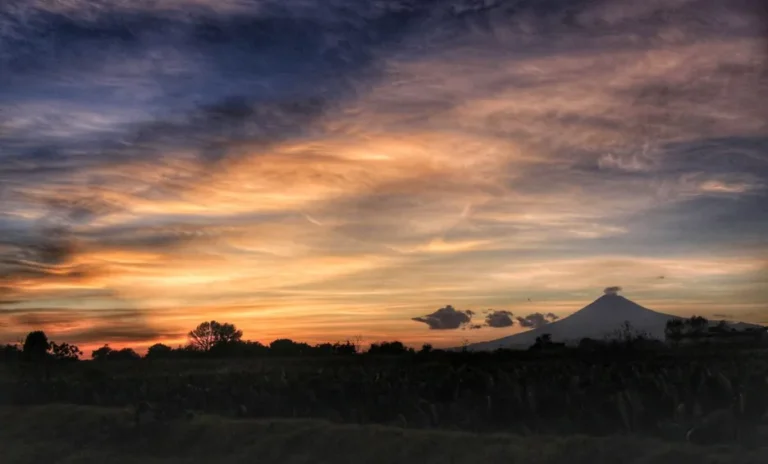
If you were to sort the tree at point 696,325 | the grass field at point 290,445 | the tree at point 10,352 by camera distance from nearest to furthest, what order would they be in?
the grass field at point 290,445 → the tree at point 696,325 → the tree at point 10,352

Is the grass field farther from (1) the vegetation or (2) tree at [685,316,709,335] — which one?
(2) tree at [685,316,709,335]

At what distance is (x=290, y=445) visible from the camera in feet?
40.7

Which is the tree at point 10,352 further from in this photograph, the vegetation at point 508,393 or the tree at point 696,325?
the tree at point 696,325

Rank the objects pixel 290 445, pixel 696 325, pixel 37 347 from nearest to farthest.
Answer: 1. pixel 290 445
2. pixel 696 325
3. pixel 37 347

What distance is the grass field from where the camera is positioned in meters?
9.81

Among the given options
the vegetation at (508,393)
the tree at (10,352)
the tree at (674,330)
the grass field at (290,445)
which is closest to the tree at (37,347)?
the tree at (10,352)

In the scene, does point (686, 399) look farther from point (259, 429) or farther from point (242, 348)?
point (242, 348)

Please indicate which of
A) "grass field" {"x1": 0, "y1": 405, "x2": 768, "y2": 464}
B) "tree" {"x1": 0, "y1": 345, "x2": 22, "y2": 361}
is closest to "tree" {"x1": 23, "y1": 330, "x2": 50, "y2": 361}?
"tree" {"x1": 0, "y1": 345, "x2": 22, "y2": 361}

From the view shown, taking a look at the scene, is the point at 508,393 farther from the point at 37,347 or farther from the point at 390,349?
the point at 37,347

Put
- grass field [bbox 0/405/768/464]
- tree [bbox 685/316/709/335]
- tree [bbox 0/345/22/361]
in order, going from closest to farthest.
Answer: grass field [bbox 0/405/768/464] → tree [bbox 685/316/709/335] → tree [bbox 0/345/22/361]

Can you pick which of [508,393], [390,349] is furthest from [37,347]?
[508,393]

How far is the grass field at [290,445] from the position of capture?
9.81 meters

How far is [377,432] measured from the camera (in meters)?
12.1

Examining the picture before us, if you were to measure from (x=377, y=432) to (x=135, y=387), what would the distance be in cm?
994
